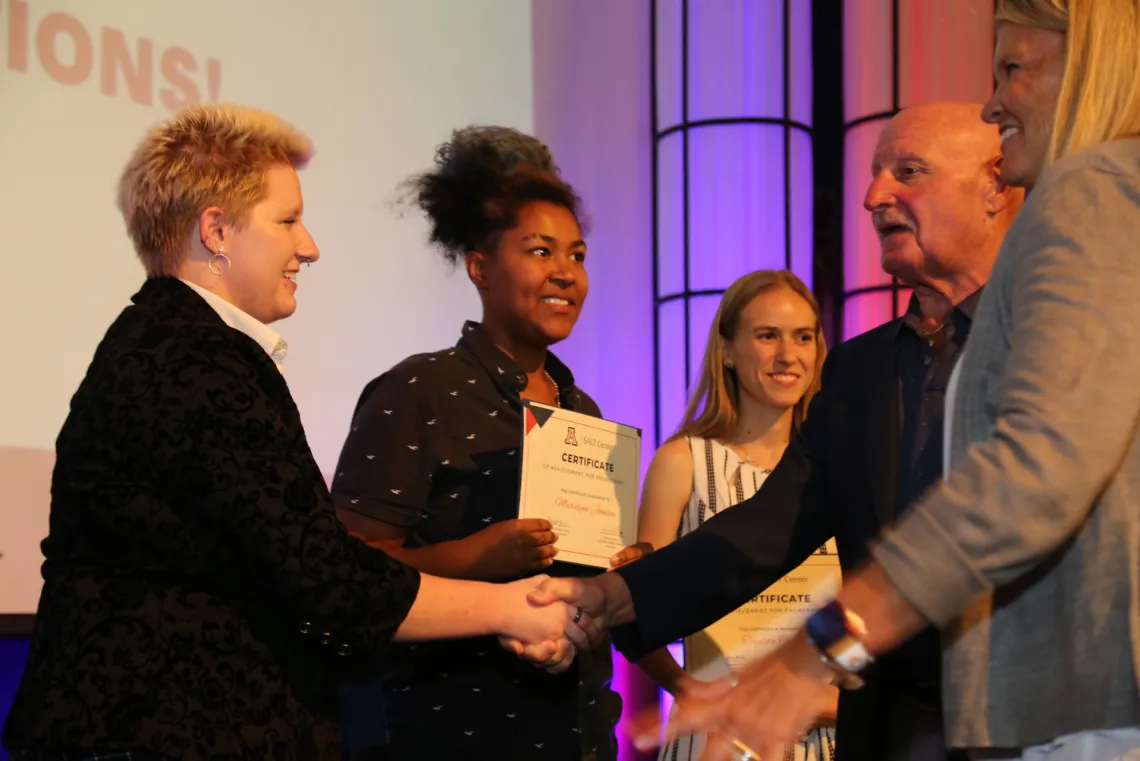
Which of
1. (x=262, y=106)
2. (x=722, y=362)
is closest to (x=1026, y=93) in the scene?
(x=722, y=362)

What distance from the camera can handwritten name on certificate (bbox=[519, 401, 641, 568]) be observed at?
2350 millimetres

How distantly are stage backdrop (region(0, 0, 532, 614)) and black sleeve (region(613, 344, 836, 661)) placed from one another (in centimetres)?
163

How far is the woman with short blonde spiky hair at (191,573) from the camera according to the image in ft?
5.01

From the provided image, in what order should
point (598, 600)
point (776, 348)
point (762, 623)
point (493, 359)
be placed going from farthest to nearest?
point (776, 348) → point (762, 623) → point (493, 359) → point (598, 600)

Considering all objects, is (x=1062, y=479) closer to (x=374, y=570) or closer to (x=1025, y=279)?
(x=1025, y=279)

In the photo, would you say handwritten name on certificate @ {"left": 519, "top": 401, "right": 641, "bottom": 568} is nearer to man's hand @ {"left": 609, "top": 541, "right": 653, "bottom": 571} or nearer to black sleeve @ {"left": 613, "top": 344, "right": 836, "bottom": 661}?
man's hand @ {"left": 609, "top": 541, "right": 653, "bottom": 571}

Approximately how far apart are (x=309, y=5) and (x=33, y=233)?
1140 mm

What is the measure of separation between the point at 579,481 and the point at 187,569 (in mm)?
993

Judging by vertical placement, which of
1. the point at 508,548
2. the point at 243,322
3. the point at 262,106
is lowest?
the point at 508,548

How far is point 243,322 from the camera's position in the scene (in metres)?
1.84

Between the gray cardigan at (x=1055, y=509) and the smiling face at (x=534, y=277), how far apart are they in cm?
147

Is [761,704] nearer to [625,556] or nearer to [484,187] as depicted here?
[625,556]

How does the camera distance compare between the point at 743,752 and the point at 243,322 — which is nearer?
the point at 743,752

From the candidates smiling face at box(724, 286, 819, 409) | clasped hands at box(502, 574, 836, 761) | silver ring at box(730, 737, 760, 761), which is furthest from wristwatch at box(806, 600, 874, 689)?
smiling face at box(724, 286, 819, 409)
